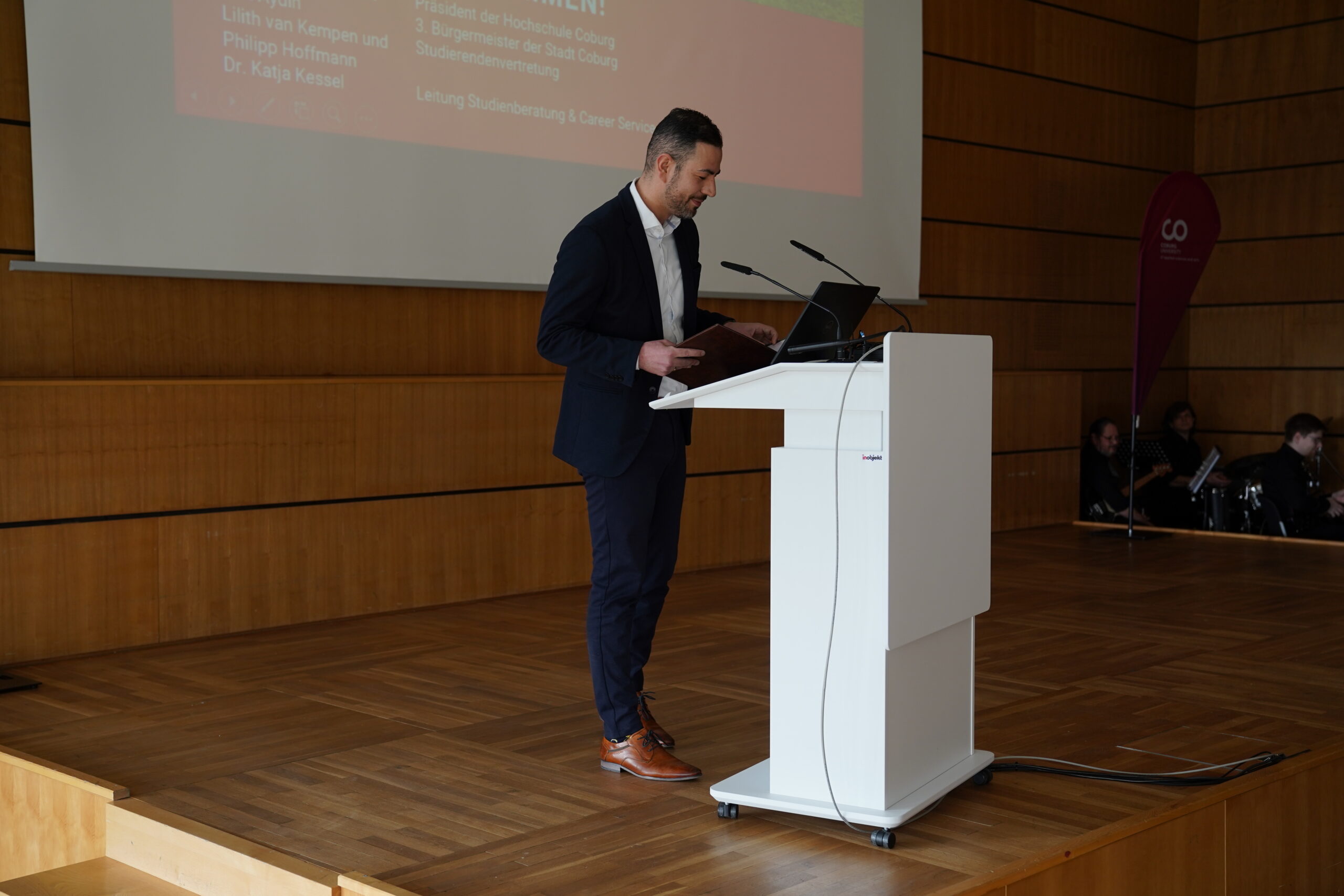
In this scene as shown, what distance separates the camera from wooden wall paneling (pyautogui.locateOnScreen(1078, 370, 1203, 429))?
8.48m

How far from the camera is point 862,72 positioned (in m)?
6.76

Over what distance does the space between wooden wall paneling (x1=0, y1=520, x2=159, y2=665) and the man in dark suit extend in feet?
6.76

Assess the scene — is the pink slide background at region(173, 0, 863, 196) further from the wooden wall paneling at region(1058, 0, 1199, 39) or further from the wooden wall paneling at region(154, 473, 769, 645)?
the wooden wall paneling at region(1058, 0, 1199, 39)

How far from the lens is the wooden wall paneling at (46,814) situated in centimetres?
279

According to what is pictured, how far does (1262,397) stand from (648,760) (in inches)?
288

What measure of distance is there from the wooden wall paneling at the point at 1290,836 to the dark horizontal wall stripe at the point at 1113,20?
5.88 m

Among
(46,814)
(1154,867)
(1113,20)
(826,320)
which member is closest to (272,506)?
(46,814)

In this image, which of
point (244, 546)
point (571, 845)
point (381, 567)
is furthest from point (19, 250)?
point (571, 845)

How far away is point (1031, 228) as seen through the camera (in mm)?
7938

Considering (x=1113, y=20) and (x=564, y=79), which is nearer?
(x=564, y=79)

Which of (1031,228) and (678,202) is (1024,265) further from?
(678,202)

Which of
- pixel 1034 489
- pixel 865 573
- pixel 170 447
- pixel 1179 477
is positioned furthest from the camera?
pixel 1179 477

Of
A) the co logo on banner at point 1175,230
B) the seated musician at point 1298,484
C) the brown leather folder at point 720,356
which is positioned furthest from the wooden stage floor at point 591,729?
the co logo on banner at point 1175,230

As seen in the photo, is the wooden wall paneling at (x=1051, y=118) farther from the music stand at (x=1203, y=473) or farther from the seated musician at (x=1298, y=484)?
the seated musician at (x=1298, y=484)
